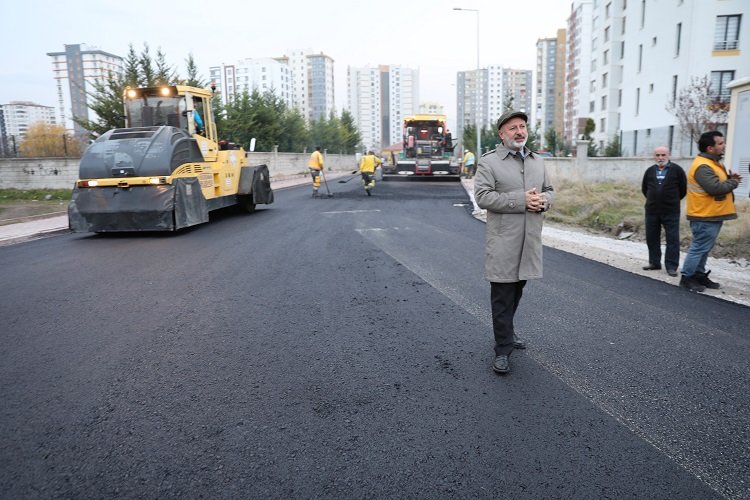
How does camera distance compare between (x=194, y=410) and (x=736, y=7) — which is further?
(x=736, y=7)

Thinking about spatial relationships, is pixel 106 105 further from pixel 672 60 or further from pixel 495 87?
pixel 495 87

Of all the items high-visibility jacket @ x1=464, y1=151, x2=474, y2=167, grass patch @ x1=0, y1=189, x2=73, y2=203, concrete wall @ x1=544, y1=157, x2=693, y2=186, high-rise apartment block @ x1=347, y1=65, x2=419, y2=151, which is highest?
high-rise apartment block @ x1=347, y1=65, x2=419, y2=151

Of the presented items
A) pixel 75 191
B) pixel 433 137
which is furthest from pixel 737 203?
pixel 433 137

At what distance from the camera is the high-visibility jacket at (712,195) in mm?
6219

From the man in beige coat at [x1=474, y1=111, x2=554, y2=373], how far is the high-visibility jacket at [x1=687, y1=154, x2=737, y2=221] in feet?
11.3

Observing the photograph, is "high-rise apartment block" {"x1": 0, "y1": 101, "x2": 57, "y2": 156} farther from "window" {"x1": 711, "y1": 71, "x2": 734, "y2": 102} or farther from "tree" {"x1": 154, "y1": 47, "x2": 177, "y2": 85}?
"window" {"x1": 711, "y1": 71, "x2": 734, "y2": 102}

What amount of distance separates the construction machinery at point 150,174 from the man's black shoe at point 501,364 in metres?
8.18

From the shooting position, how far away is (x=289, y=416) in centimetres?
326

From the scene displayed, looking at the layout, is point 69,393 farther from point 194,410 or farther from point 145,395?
point 194,410

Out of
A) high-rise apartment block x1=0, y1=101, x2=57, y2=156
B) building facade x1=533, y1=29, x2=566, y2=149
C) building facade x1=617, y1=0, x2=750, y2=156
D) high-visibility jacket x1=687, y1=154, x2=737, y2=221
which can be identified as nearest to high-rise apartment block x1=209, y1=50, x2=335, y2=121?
high-rise apartment block x1=0, y1=101, x2=57, y2=156

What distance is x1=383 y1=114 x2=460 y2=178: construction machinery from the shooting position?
94.0 feet

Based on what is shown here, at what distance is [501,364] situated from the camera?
3.92 m

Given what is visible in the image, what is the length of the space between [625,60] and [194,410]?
163 ft

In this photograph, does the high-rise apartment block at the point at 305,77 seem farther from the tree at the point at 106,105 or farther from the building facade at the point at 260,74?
the tree at the point at 106,105
